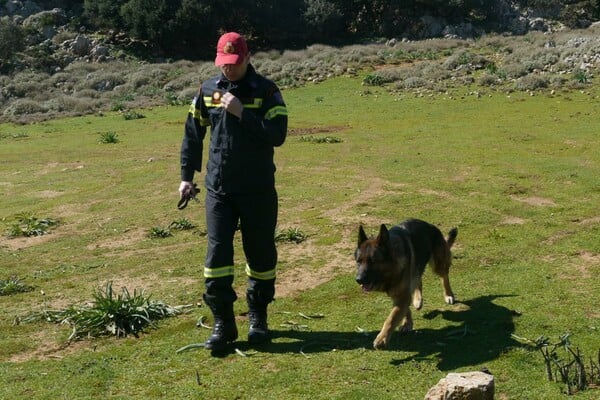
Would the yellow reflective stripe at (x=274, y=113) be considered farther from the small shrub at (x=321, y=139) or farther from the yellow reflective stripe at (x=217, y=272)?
the small shrub at (x=321, y=139)

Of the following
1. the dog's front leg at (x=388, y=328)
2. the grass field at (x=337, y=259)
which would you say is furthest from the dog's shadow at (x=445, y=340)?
the dog's front leg at (x=388, y=328)

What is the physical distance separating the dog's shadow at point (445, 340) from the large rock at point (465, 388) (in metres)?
0.97

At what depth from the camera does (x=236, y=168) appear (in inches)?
216

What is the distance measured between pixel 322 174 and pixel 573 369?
30.9 feet

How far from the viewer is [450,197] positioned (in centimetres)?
1114

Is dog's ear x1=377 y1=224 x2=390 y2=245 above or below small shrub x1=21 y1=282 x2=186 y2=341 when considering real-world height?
above

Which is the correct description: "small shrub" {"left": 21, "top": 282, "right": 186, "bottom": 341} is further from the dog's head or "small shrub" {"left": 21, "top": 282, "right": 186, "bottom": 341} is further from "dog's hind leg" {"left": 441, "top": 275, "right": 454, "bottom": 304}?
"dog's hind leg" {"left": 441, "top": 275, "right": 454, "bottom": 304}

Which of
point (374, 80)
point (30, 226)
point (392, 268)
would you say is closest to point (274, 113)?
point (392, 268)

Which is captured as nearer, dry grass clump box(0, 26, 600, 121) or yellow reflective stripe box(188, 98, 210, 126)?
yellow reflective stripe box(188, 98, 210, 126)

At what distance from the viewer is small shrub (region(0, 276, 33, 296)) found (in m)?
7.76

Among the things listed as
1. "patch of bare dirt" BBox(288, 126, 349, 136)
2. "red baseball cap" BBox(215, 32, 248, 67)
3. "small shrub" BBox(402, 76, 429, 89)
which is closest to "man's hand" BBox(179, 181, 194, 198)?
"red baseball cap" BBox(215, 32, 248, 67)

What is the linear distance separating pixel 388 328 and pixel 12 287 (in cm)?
455

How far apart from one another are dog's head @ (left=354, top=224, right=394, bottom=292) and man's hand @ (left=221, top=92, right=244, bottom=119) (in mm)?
1368

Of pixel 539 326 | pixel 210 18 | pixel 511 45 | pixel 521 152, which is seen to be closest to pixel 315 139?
pixel 521 152
